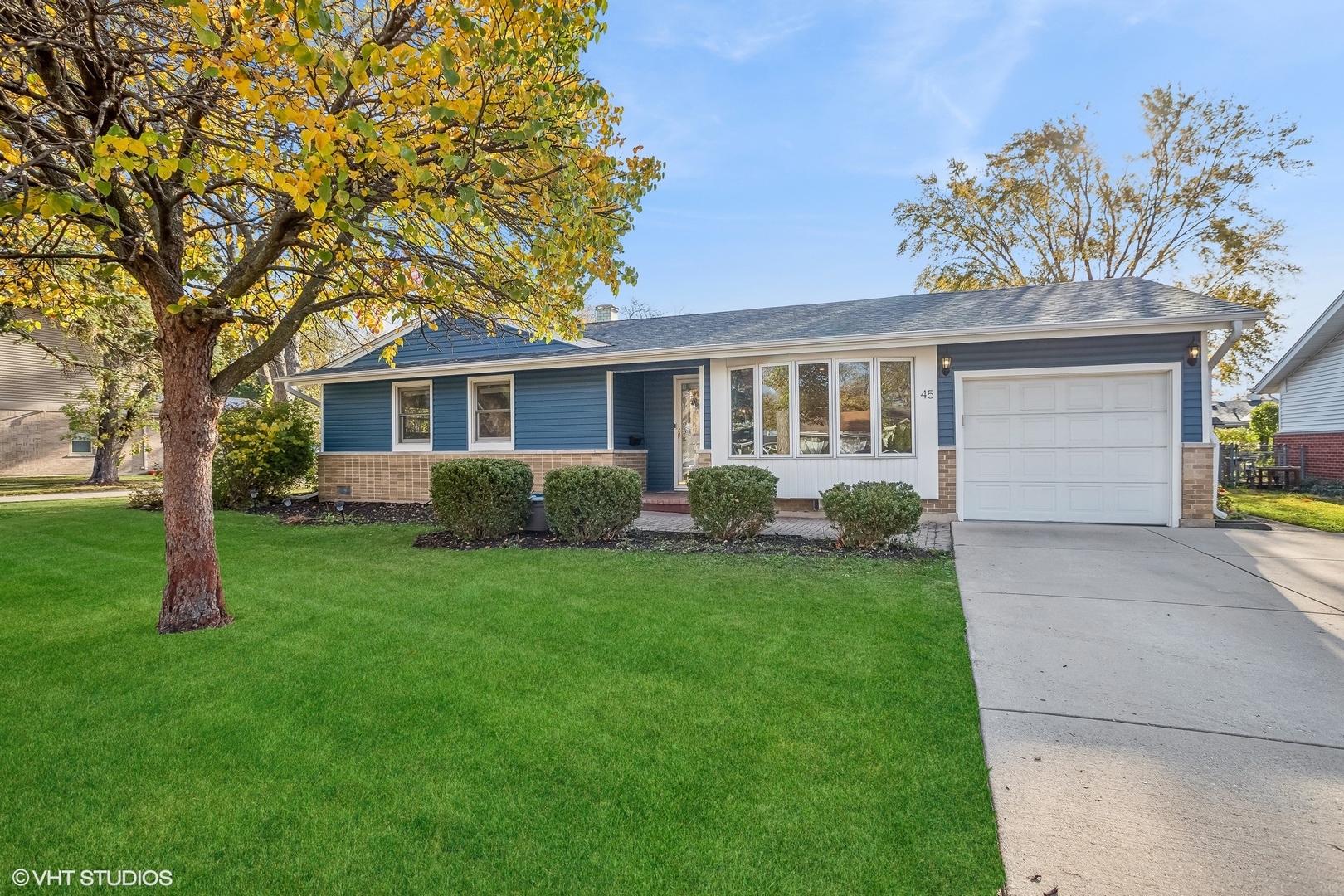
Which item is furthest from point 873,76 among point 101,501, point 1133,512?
point 101,501

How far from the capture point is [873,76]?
444 inches

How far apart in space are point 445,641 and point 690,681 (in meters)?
1.75

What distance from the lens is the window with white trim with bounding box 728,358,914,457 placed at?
30.7ft

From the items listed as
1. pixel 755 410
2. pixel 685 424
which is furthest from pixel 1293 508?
pixel 685 424

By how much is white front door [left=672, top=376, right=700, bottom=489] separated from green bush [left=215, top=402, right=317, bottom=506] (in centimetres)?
775

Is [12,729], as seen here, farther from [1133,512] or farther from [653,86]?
[1133,512]

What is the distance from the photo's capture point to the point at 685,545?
7.45m

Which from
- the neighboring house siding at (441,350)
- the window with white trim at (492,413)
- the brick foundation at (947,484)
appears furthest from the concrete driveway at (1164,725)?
the neighboring house siding at (441,350)

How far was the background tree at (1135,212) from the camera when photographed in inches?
742

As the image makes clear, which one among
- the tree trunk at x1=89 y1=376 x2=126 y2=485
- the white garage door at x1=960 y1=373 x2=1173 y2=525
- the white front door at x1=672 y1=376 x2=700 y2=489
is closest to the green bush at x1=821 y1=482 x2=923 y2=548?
the white garage door at x1=960 y1=373 x2=1173 y2=525

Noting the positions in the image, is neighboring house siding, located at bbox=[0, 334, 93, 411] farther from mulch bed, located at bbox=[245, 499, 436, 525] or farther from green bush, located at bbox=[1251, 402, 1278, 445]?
green bush, located at bbox=[1251, 402, 1278, 445]

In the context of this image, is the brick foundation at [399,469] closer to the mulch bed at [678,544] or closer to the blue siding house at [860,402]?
the blue siding house at [860,402]

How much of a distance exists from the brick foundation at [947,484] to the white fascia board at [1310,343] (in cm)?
1090

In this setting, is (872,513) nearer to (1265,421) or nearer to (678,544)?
(678,544)
